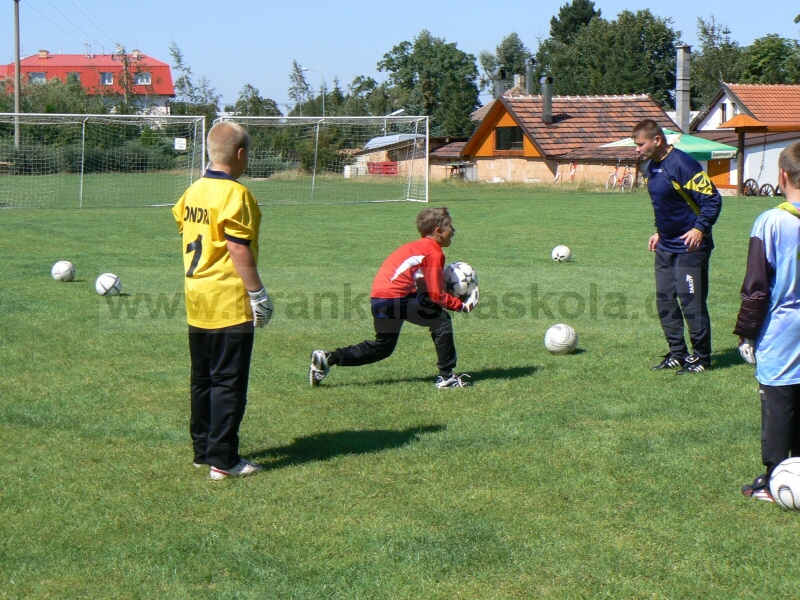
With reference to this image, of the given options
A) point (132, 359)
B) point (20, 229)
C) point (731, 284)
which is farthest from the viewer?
point (20, 229)

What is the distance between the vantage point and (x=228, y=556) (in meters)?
4.20

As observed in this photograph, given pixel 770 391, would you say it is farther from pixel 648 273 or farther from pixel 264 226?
pixel 264 226

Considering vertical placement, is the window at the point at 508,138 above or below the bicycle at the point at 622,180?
above

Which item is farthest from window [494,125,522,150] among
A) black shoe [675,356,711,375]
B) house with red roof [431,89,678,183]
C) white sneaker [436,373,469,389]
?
white sneaker [436,373,469,389]

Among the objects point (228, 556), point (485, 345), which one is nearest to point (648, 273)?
point (485, 345)

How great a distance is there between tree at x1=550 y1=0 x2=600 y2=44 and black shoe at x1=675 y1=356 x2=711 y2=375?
90.1 m

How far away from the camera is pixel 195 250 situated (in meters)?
5.15

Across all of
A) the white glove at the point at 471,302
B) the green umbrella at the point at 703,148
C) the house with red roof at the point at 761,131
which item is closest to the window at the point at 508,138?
the green umbrella at the point at 703,148

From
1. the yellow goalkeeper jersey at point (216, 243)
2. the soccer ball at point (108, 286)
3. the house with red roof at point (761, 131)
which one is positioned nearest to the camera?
the yellow goalkeeper jersey at point (216, 243)

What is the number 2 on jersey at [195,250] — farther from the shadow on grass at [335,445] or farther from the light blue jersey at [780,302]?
the light blue jersey at [780,302]

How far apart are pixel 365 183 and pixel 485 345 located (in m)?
27.6

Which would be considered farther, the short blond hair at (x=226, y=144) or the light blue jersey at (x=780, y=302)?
the short blond hair at (x=226, y=144)

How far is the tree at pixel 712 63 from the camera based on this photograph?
68.4m

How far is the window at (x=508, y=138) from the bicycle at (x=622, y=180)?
7967 mm
